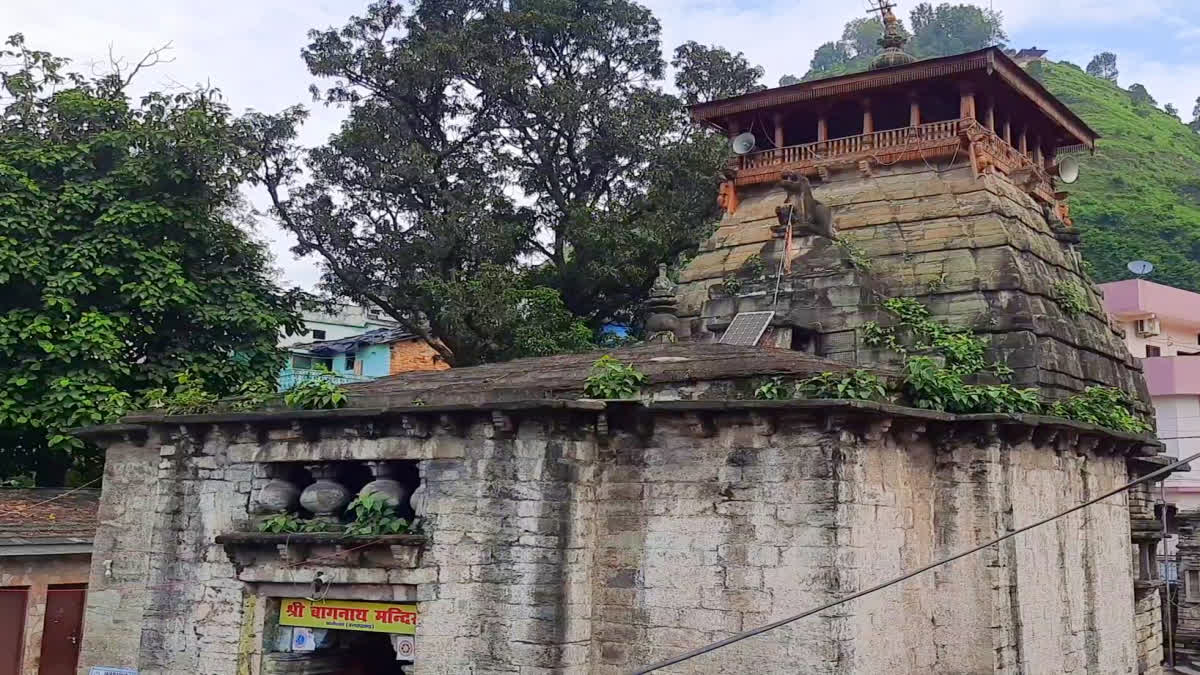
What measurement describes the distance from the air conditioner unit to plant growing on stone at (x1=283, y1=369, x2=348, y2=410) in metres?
30.1

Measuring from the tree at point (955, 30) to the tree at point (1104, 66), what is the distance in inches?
465

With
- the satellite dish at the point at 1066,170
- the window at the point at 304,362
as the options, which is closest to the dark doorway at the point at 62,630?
the satellite dish at the point at 1066,170

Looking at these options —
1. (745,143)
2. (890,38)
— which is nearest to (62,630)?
(745,143)

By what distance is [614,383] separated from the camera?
10.6 metres

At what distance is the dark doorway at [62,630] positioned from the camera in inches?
649

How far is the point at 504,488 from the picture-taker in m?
10.5

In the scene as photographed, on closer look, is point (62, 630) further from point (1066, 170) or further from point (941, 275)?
point (1066, 170)

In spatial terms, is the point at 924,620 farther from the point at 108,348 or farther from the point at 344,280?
the point at 344,280

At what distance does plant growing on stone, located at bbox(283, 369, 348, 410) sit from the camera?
37.7 feet

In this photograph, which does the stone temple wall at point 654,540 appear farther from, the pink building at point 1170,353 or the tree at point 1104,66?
the tree at point 1104,66

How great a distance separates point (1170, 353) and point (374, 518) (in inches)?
1312

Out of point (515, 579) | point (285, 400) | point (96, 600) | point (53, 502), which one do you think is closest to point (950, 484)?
point (515, 579)

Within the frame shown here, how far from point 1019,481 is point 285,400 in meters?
7.99

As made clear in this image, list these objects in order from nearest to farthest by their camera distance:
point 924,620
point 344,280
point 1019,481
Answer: point 924,620 → point 1019,481 → point 344,280
